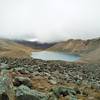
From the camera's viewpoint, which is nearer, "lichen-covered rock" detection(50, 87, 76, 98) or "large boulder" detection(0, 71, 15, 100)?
"large boulder" detection(0, 71, 15, 100)

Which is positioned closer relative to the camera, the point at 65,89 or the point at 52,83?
the point at 65,89

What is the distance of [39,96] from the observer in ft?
45.3

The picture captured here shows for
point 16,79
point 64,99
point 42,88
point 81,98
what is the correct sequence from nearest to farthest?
point 64,99
point 81,98
point 16,79
point 42,88

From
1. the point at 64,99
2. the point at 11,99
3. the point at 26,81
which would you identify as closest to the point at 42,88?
the point at 26,81

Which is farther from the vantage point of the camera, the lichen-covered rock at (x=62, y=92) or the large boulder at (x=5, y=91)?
the lichen-covered rock at (x=62, y=92)

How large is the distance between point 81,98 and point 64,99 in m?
1.37

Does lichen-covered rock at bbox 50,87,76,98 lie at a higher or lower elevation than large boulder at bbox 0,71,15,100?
lower

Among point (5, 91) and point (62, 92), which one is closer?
point (5, 91)

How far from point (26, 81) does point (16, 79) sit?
776mm

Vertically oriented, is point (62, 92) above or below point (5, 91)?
below

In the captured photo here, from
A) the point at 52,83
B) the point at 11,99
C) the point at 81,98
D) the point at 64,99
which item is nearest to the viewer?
the point at 11,99

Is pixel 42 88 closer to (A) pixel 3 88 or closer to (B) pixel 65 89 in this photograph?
(B) pixel 65 89

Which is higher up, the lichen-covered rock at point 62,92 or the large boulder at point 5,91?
the large boulder at point 5,91

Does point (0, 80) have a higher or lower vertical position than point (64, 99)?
higher
